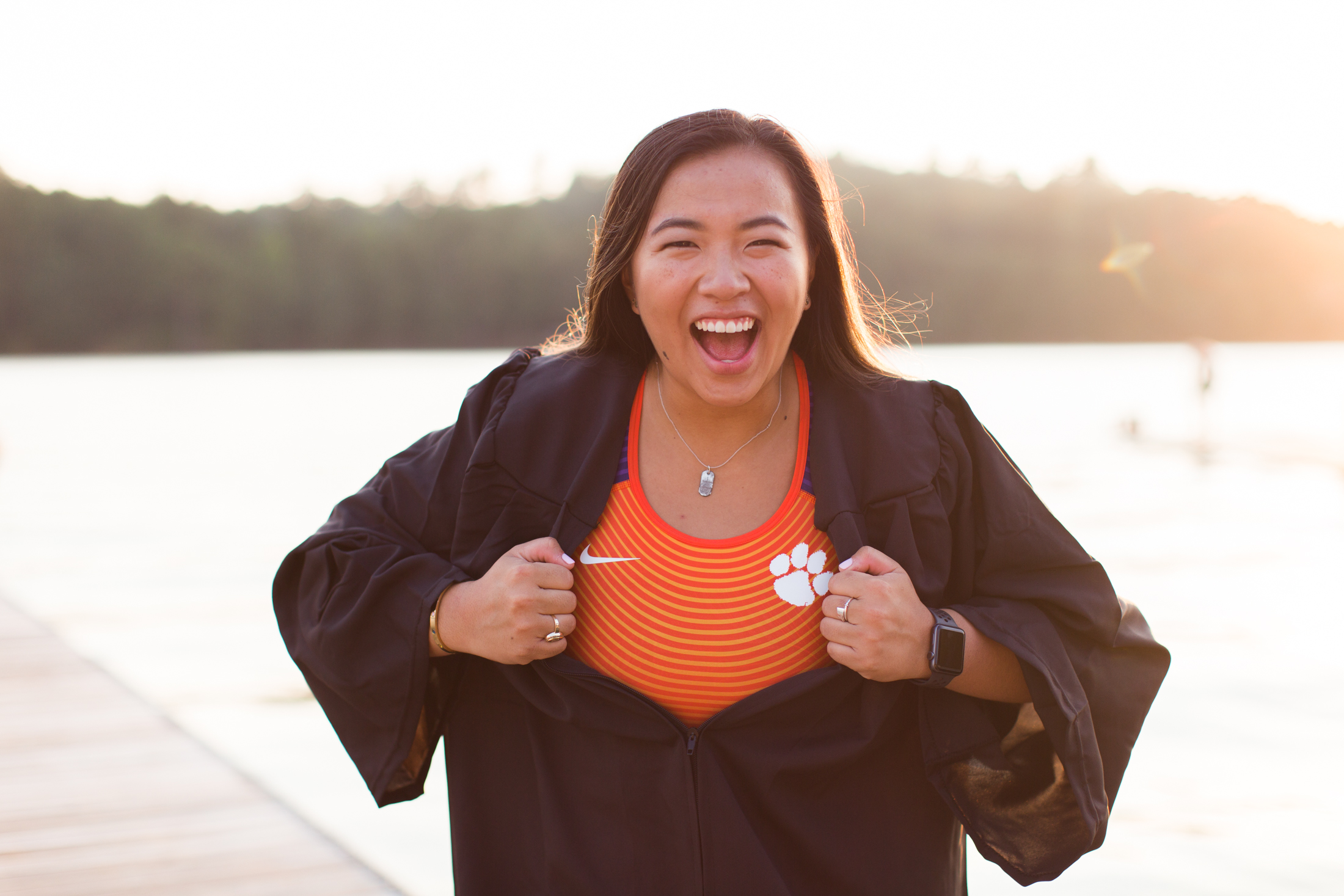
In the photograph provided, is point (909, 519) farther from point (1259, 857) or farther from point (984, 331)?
point (984, 331)

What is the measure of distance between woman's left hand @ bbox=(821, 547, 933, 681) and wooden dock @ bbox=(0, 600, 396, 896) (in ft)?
4.66

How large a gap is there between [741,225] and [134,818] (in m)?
2.23

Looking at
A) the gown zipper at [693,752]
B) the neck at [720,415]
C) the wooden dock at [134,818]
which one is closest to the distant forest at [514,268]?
the wooden dock at [134,818]

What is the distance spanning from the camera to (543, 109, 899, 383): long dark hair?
1.64 meters

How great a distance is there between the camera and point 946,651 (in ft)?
4.86

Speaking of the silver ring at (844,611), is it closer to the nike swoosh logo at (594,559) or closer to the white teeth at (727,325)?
the nike swoosh logo at (594,559)

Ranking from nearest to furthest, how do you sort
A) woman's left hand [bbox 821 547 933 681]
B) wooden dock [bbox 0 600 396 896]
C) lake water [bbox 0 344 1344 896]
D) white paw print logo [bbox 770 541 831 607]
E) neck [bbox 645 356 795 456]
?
woman's left hand [bbox 821 547 933 681] < white paw print logo [bbox 770 541 831 607] < neck [bbox 645 356 795 456] < wooden dock [bbox 0 600 396 896] < lake water [bbox 0 344 1344 896]

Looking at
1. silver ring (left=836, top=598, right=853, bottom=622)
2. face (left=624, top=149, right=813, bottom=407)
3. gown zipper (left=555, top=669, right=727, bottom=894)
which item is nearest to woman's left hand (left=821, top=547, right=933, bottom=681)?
silver ring (left=836, top=598, right=853, bottom=622)

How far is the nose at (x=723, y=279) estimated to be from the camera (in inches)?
61.7

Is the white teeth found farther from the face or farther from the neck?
the neck

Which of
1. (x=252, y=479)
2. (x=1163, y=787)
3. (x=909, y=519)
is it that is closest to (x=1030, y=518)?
(x=909, y=519)

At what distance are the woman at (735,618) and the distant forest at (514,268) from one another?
202 ft

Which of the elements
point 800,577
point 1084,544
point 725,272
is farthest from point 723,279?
point 1084,544

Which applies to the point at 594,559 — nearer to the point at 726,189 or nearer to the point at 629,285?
the point at 629,285
